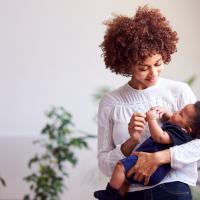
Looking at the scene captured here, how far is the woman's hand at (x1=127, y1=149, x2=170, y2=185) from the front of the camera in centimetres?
127

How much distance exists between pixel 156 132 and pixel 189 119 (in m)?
0.12

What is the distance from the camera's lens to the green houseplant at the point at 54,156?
2670 millimetres

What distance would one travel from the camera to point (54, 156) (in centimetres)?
272

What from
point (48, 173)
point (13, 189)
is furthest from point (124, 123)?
point (13, 189)

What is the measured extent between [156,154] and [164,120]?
6.4 inches

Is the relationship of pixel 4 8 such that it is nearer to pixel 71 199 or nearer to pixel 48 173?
pixel 48 173

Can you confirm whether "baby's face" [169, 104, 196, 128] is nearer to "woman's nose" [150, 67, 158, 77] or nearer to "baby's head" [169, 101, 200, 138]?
"baby's head" [169, 101, 200, 138]

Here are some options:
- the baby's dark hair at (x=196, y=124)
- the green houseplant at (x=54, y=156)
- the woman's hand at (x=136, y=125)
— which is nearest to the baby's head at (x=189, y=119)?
the baby's dark hair at (x=196, y=124)

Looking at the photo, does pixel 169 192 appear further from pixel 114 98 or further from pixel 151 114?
pixel 114 98

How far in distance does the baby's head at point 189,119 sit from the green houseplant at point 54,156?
1370mm

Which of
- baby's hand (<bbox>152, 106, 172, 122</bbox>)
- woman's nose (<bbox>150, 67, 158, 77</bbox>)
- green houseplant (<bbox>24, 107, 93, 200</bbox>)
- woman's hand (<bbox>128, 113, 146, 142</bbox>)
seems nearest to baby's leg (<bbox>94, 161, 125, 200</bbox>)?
woman's hand (<bbox>128, 113, 146, 142</bbox>)

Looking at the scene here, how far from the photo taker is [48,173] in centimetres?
269

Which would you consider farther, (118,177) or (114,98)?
(114,98)

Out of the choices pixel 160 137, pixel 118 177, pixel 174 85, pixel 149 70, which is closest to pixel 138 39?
pixel 149 70
